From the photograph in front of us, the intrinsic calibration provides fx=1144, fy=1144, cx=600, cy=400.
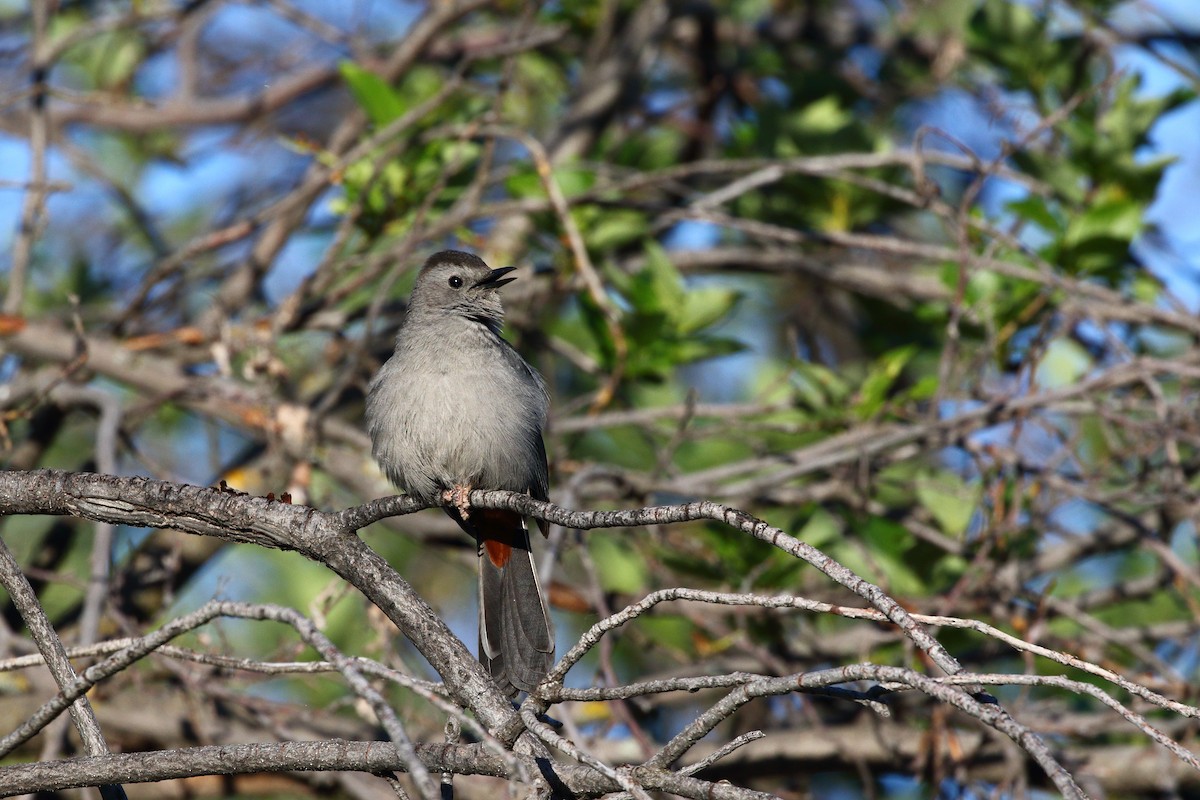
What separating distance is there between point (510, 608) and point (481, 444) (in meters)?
0.60

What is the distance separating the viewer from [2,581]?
8.81ft

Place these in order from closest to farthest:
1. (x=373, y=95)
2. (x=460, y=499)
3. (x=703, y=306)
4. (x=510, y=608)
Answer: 1. (x=460, y=499)
2. (x=510, y=608)
3. (x=373, y=95)
4. (x=703, y=306)

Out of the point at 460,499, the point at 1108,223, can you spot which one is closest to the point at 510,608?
the point at 460,499

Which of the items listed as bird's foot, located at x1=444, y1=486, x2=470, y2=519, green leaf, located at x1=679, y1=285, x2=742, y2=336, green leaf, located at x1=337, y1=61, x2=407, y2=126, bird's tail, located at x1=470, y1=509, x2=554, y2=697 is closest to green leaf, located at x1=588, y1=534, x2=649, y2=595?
green leaf, located at x1=679, y1=285, x2=742, y2=336

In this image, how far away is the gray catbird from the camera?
406 cm

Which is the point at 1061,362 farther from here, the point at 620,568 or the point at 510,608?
the point at 510,608

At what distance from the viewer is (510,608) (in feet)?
13.5

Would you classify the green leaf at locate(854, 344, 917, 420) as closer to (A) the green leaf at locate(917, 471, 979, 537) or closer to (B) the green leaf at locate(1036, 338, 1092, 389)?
(A) the green leaf at locate(917, 471, 979, 537)

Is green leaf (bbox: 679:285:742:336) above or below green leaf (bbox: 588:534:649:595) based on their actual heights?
above

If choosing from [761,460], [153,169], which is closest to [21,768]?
[761,460]

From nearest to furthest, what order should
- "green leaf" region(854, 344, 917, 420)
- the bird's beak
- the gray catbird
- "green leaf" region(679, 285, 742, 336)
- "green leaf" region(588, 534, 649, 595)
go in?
the gray catbird → the bird's beak → "green leaf" region(854, 344, 917, 420) → "green leaf" region(679, 285, 742, 336) → "green leaf" region(588, 534, 649, 595)

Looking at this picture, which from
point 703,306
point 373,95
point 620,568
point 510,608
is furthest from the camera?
point 620,568

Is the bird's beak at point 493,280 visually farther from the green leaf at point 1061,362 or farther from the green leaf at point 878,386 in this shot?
the green leaf at point 1061,362

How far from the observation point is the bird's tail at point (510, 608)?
3844mm
